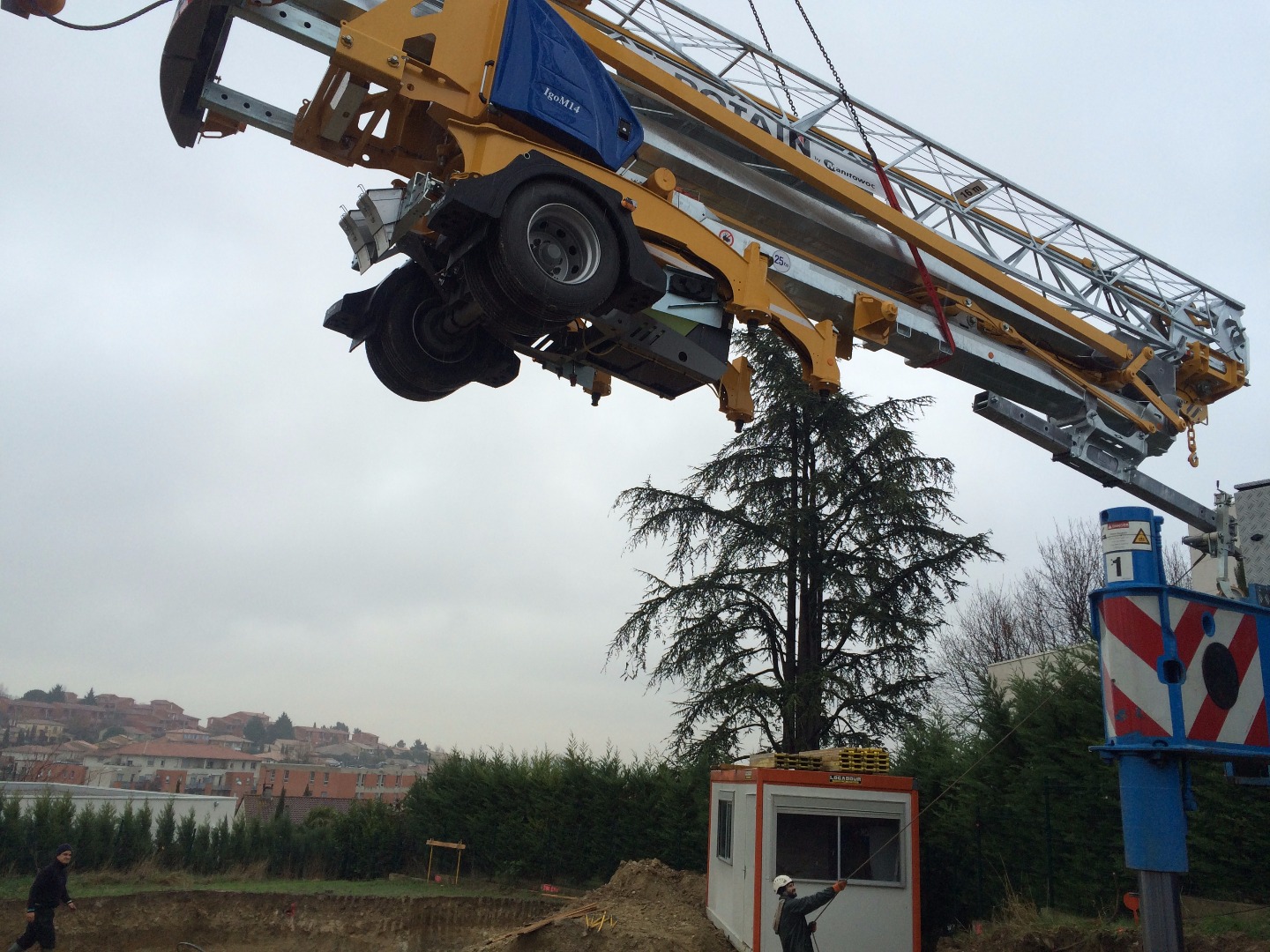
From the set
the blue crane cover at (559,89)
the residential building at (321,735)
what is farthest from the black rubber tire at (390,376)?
the residential building at (321,735)

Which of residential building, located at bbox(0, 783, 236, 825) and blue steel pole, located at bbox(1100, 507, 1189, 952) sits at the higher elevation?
blue steel pole, located at bbox(1100, 507, 1189, 952)

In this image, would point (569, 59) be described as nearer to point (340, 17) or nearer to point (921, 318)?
point (340, 17)

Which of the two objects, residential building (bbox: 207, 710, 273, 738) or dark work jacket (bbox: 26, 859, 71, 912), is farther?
residential building (bbox: 207, 710, 273, 738)

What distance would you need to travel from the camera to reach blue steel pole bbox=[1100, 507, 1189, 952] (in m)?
3.33

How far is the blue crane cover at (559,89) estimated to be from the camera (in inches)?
218

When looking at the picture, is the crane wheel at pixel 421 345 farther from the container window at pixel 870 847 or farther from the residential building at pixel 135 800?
the residential building at pixel 135 800

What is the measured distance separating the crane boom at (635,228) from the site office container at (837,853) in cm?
438

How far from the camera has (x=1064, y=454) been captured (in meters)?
8.20

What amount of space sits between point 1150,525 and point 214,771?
82.7 meters

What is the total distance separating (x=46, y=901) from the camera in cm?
1167

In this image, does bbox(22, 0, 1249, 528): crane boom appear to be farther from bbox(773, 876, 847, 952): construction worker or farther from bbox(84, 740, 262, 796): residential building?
bbox(84, 740, 262, 796): residential building

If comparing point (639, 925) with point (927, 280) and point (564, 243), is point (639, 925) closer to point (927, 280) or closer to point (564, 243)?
point (927, 280)

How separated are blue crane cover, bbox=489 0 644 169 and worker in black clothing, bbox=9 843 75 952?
1044cm

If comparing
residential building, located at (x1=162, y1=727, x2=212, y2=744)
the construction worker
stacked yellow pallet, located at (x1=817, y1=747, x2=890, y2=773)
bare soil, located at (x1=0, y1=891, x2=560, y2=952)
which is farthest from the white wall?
residential building, located at (x1=162, y1=727, x2=212, y2=744)
